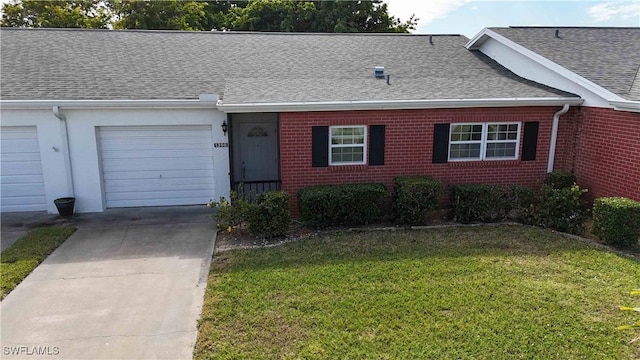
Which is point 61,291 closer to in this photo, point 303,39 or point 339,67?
point 339,67

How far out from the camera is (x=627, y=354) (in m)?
4.66

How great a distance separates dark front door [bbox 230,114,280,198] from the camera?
11680 millimetres

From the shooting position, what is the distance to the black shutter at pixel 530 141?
1021 centimetres

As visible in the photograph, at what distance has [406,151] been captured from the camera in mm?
9984

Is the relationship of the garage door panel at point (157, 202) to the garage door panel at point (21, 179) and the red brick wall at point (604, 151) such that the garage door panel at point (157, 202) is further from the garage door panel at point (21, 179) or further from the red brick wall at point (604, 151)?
the red brick wall at point (604, 151)

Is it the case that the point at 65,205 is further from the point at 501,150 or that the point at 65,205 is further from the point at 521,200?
the point at 501,150

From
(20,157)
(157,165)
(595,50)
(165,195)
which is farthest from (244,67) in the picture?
(595,50)

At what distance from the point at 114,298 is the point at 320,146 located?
5272 millimetres

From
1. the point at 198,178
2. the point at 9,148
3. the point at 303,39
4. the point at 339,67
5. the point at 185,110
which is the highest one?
the point at 303,39

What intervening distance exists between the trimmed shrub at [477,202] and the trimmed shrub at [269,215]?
3813mm

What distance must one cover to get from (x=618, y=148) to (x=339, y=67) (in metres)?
7.15

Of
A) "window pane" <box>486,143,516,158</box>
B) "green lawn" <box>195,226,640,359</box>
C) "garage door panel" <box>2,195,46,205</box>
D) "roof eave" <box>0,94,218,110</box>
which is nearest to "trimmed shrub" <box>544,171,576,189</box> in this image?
"window pane" <box>486,143,516,158</box>

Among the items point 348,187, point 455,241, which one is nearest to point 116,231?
point 348,187

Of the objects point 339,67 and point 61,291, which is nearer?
point 61,291
